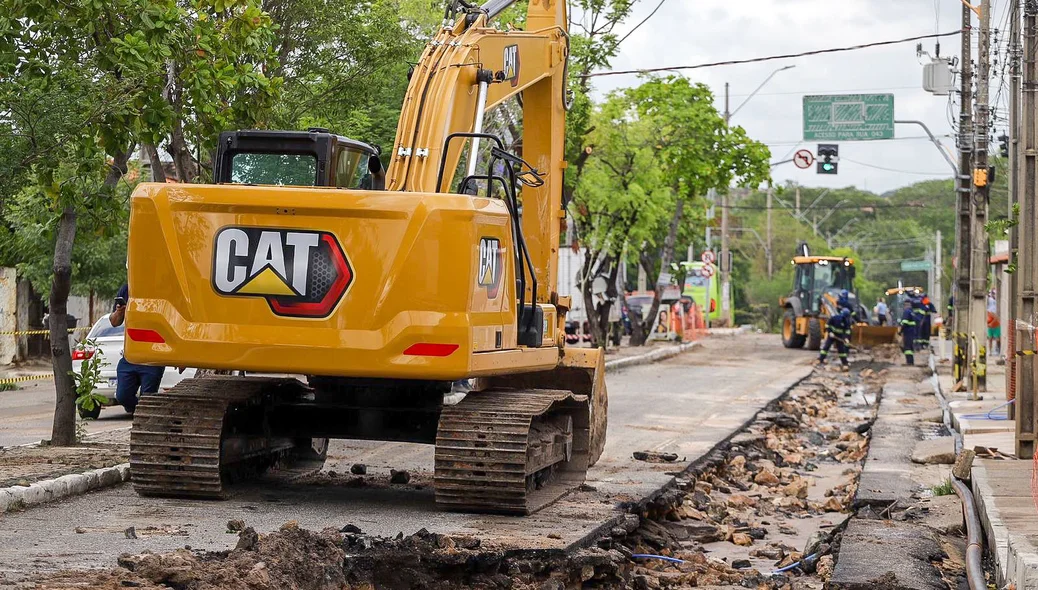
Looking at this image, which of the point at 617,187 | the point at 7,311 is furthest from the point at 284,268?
the point at 617,187

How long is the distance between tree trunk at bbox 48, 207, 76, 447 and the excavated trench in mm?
4778

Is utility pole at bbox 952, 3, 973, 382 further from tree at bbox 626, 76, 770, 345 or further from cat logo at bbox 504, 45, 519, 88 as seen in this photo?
cat logo at bbox 504, 45, 519, 88

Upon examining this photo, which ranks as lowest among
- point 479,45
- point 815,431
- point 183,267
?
point 815,431

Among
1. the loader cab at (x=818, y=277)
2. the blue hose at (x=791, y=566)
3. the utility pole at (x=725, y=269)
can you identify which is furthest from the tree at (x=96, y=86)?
the utility pole at (x=725, y=269)

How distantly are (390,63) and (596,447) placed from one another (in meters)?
6.53

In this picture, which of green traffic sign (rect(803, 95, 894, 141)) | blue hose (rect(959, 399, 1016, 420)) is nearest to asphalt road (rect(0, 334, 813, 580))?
blue hose (rect(959, 399, 1016, 420))

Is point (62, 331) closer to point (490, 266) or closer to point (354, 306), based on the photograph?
point (354, 306)

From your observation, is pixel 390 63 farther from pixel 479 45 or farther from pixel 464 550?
pixel 464 550

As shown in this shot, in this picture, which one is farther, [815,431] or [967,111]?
[967,111]

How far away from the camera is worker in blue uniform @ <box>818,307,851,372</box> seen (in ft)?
121

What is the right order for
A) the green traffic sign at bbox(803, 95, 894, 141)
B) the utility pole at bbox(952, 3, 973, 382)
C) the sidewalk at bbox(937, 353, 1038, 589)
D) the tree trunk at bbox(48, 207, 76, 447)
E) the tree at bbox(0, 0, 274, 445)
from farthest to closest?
the green traffic sign at bbox(803, 95, 894, 141), the utility pole at bbox(952, 3, 973, 382), the tree trunk at bbox(48, 207, 76, 447), the tree at bbox(0, 0, 274, 445), the sidewalk at bbox(937, 353, 1038, 589)

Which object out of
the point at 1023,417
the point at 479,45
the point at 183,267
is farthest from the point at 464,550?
the point at 1023,417

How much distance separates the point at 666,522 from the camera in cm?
1257

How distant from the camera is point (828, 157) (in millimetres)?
40844
